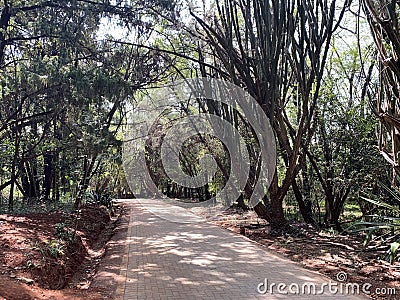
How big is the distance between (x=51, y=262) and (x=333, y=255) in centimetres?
547

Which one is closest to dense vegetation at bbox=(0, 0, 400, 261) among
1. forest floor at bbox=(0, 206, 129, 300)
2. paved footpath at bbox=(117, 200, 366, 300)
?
forest floor at bbox=(0, 206, 129, 300)

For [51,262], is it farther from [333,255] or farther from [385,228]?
[385,228]

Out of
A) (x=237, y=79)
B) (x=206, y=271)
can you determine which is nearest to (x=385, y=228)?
(x=206, y=271)

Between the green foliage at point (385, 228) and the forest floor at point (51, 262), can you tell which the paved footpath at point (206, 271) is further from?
the green foliage at point (385, 228)

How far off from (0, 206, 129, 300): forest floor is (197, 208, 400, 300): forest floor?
3676mm

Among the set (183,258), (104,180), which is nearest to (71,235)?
(183,258)

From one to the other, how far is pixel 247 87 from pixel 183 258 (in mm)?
5268

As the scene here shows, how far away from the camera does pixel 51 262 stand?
20.9 ft

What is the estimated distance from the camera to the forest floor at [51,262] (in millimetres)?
5102

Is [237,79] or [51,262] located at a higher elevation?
[237,79]

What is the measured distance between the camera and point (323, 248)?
8.74 metres

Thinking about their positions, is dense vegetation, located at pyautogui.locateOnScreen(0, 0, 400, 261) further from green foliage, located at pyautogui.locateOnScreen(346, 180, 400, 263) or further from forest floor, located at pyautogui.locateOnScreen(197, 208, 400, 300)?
forest floor, located at pyautogui.locateOnScreen(197, 208, 400, 300)

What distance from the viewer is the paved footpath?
5.46 metres

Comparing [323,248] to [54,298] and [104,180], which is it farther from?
[104,180]
